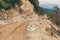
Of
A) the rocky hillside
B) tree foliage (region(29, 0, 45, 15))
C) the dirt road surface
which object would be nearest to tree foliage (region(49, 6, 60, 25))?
tree foliage (region(29, 0, 45, 15))

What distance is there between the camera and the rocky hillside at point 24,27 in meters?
50.9

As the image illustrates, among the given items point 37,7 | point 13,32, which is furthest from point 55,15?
point 13,32

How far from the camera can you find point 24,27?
5788cm

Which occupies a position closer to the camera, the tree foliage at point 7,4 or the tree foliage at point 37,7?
the tree foliage at point 7,4

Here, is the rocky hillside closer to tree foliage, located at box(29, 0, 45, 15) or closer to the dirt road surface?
the dirt road surface

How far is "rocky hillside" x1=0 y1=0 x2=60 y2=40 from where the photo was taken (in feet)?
167

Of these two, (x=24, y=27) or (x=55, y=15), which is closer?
(x=24, y=27)

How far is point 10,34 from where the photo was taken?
5081 cm

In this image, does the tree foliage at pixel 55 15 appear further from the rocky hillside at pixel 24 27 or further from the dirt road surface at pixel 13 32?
the dirt road surface at pixel 13 32

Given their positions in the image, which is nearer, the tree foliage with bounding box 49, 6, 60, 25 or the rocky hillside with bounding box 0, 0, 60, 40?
the rocky hillside with bounding box 0, 0, 60, 40

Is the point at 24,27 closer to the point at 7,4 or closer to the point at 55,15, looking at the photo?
the point at 7,4

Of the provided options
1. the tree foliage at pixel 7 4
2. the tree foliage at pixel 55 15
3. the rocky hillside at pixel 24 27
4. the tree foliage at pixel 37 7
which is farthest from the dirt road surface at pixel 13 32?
the tree foliage at pixel 55 15

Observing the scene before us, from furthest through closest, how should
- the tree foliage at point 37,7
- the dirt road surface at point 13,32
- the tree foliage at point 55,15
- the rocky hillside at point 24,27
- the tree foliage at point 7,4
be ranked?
the tree foliage at point 55,15 → the tree foliage at point 37,7 → the tree foliage at point 7,4 → the rocky hillside at point 24,27 → the dirt road surface at point 13,32

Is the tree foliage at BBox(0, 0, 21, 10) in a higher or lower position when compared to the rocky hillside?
higher
